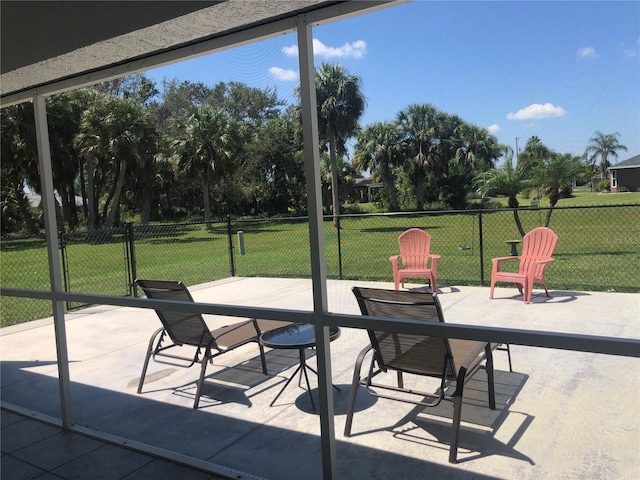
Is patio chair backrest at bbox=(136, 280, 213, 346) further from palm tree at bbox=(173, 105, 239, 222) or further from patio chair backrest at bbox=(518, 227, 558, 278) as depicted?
patio chair backrest at bbox=(518, 227, 558, 278)

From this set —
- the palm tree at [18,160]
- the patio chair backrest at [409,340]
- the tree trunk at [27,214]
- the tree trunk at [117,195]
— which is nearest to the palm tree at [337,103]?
the patio chair backrest at [409,340]

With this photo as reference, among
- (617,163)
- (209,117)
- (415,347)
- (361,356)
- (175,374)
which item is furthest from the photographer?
(175,374)

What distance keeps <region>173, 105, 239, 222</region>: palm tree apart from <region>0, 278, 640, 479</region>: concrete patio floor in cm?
121

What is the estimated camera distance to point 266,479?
2004 mm

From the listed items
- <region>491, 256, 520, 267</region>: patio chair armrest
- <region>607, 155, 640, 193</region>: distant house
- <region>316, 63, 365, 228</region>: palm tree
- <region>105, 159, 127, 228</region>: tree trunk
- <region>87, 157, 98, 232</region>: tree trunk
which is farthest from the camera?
<region>87, 157, 98, 232</region>: tree trunk

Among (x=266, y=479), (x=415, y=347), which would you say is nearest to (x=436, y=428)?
(x=415, y=347)

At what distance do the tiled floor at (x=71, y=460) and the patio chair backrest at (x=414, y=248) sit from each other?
1.94 meters

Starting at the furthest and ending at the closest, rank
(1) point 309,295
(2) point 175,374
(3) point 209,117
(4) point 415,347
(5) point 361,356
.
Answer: (1) point 309,295 → (2) point 175,374 → (3) point 209,117 → (5) point 361,356 → (4) point 415,347

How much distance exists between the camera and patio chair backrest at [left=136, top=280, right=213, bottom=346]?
280cm

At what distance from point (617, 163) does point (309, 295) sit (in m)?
4.23

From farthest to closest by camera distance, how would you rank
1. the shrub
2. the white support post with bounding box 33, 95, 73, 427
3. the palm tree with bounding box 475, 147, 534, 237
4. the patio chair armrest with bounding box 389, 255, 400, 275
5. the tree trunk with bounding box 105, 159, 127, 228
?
the patio chair armrest with bounding box 389, 255, 400, 275 < the tree trunk with bounding box 105, 159, 127, 228 < the white support post with bounding box 33, 95, 73, 427 < the palm tree with bounding box 475, 147, 534, 237 < the shrub

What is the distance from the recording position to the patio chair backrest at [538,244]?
2.59 meters

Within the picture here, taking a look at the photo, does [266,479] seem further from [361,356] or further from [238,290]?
[238,290]

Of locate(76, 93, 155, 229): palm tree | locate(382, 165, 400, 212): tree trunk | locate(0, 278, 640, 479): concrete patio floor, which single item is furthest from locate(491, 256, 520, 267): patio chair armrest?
locate(76, 93, 155, 229): palm tree
